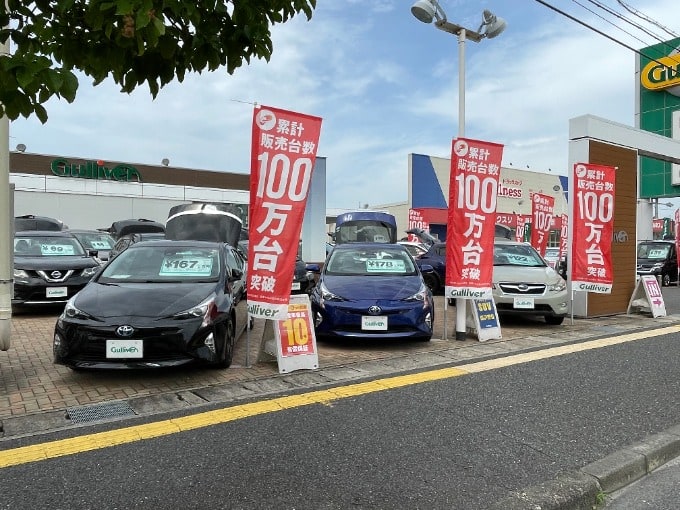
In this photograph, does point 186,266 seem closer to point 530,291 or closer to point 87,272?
point 87,272

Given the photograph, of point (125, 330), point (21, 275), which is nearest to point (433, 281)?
point (21, 275)

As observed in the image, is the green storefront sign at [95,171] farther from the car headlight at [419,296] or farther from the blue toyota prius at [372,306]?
the car headlight at [419,296]

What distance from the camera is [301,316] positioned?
5949 mm

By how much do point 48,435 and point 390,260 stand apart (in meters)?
5.17

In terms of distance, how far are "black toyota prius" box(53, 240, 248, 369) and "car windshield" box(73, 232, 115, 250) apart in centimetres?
841

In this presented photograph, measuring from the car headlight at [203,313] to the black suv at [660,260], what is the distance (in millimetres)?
16994

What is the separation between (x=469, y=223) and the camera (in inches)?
293

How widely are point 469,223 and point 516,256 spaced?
9.84 ft

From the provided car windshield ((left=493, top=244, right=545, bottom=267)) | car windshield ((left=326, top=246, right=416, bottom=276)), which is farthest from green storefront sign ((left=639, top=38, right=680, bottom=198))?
car windshield ((left=326, top=246, right=416, bottom=276))

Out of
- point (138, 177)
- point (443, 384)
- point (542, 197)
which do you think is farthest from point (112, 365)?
point (138, 177)

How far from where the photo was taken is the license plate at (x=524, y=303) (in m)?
8.48

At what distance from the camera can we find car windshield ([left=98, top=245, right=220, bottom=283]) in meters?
5.79

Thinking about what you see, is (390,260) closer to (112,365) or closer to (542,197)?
(112,365)

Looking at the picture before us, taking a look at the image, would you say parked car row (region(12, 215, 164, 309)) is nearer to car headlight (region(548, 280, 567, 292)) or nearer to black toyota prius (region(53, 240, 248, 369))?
black toyota prius (region(53, 240, 248, 369))
